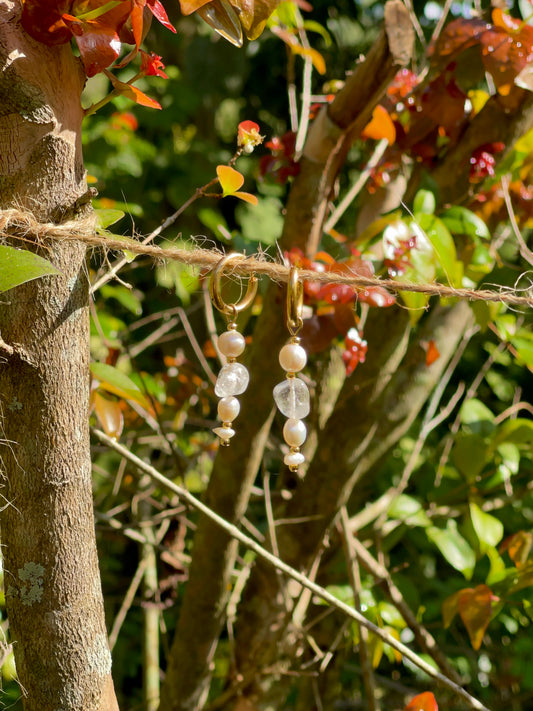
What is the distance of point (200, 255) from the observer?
591 millimetres

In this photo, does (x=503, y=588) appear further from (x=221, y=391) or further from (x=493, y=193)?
(x=221, y=391)

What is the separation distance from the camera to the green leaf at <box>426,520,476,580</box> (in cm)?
121

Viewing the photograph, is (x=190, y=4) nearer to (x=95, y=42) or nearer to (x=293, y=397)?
(x=95, y=42)

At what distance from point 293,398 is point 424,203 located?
483 millimetres

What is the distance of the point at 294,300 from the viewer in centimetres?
58

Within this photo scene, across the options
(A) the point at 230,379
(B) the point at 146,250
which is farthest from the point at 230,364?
(B) the point at 146,250

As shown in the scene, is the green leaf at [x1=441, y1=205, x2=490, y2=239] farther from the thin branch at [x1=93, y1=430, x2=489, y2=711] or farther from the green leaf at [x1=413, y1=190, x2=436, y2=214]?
the thin branch at [x1=93, y1=430, x2=489, y2=711]

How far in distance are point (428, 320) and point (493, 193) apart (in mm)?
238

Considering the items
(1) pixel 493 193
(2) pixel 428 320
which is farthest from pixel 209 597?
(1) pixel 493 193

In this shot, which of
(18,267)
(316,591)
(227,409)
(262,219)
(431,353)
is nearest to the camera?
(18,267)

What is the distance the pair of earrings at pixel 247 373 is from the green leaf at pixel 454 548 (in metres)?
0.68

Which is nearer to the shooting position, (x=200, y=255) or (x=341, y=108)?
(x=200, y=255)

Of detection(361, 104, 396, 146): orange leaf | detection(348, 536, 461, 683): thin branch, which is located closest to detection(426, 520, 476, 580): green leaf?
detection(348, 536, 461, 683): thin branch

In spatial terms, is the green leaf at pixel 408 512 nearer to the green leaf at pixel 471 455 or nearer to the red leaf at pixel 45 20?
the green leaf at pixel 471 455
